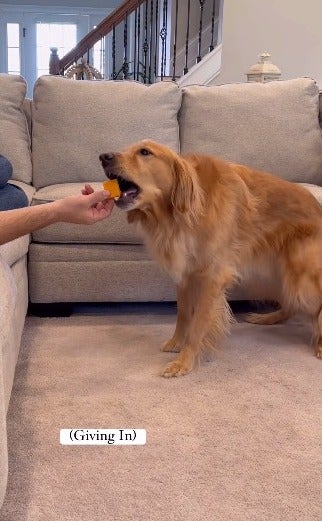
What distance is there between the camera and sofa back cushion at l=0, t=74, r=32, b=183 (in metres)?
2.64

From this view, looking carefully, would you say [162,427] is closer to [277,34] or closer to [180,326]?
[180,326]

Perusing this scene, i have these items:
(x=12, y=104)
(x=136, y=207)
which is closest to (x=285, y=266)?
(x=136, y=207)

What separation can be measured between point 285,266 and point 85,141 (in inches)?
Answer: 45.1

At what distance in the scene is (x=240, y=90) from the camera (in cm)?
275

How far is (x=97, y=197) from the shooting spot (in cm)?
157

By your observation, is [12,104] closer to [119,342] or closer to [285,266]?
[119,342]

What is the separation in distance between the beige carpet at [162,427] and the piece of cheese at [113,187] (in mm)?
608

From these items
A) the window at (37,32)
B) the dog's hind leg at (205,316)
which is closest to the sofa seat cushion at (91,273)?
the dog's hind leg at (205,316)

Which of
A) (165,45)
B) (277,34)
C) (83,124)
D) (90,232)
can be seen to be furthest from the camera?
(165,45)

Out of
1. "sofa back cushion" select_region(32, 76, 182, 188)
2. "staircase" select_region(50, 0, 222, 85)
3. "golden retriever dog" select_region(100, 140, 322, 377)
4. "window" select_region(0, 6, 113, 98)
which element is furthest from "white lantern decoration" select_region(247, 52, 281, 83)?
"window" select_region(0, 6, 113, 98)

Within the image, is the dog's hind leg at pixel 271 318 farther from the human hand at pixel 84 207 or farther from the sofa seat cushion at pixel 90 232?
the human hand at pixel 84 207

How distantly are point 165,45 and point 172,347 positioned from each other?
5.76 meters

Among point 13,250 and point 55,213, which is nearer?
point 55,213

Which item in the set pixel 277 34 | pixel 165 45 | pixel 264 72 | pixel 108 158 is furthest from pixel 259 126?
pixel 165 45
